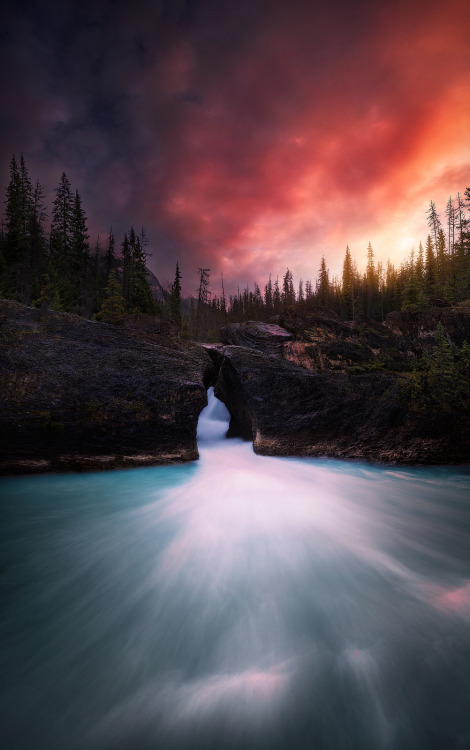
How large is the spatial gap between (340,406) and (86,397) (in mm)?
6675

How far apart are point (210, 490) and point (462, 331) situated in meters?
11.3

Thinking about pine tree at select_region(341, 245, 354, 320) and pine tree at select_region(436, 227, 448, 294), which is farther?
pine tree at select_region(341, 245, 354, 320)

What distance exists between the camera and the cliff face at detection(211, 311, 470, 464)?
699 centimetres

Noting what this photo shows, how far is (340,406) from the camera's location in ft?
24.2

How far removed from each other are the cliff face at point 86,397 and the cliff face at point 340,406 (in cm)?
196

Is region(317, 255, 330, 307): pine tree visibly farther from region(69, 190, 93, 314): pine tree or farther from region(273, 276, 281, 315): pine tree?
region(69, 190, 93, 314): pine tree

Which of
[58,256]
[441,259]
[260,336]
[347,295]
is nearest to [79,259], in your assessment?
[58,256]

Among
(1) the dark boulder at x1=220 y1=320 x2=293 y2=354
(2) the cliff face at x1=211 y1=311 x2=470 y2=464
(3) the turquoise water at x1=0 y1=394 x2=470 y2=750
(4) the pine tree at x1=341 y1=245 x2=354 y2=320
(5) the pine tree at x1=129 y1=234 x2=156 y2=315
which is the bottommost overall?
(3) the turquoise water at x1=0 y1=394 x2=470 y2=750

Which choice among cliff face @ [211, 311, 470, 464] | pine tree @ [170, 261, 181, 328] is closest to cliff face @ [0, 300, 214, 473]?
cliff face @ [211, 311, 470, 464]

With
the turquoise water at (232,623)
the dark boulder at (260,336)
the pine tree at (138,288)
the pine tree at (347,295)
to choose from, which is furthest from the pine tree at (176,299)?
the turquoise water at (232,623)

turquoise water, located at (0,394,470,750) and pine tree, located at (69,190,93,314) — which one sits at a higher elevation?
pine tree, located at (69,190,93,314)

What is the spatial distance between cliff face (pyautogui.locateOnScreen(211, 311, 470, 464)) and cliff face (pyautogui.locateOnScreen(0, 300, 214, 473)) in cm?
196

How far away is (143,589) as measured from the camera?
2873 mm

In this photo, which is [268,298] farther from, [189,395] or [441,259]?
[189,395]
